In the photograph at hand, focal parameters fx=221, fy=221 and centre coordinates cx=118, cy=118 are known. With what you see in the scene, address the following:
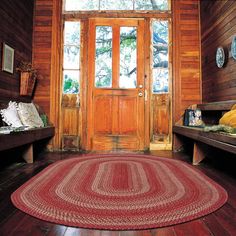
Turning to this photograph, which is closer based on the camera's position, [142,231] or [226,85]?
[142,231]

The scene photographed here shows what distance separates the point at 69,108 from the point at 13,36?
1.31 meters

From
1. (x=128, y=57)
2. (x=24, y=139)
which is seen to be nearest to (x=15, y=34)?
(x=24, y=139)

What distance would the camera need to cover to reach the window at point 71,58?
368cm

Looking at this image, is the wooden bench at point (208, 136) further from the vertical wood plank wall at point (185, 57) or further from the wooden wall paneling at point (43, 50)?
the wooden wall paneling at point (43, 50)

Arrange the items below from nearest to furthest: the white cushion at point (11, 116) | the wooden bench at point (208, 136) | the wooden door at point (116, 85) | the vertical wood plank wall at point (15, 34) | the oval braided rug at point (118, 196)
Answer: the oval braided rug at point (118, 196) < the wooden bench at point (208, 136) < the white cushion at point (11, 116) < the vertical wood plank wall at point (15, 34) < the wooden door at point (116, 85)

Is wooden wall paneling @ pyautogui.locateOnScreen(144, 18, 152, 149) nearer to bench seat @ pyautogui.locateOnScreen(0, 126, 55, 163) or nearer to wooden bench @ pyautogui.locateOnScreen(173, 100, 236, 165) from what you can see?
wooden bench @ pyautogui.locateOnScreen(173, 100, 236, 165)

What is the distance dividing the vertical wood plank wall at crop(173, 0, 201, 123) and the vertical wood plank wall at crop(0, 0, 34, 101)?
2.35m

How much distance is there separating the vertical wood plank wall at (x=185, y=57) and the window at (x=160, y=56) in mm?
134

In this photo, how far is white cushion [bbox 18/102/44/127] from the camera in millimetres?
2691

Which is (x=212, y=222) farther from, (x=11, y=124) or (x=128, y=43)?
(x=128, y=43)

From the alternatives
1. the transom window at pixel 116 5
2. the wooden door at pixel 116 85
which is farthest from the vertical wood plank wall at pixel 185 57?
the wooden door at pixel 116 85

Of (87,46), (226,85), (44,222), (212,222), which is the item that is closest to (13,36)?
(87,46)

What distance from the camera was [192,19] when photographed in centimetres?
368

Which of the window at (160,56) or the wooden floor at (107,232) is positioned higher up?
the window at (160,56)
